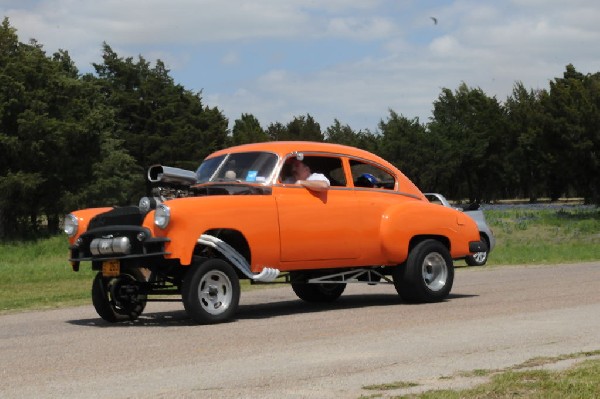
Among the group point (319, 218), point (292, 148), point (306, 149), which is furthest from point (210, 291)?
point (306, 149)

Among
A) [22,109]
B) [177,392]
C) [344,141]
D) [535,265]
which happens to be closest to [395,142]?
[344,141]

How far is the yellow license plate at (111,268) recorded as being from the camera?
1215 centimetres

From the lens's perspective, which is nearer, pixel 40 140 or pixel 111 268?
pixel 111 268

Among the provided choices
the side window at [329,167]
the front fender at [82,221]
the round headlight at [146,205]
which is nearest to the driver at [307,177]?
the side window at [329,167]

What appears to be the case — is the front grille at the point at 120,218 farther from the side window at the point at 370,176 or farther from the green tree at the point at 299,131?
the green tree at the point at 299,131

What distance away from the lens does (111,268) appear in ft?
40.1

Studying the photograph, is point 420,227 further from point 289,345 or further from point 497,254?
point 497,254

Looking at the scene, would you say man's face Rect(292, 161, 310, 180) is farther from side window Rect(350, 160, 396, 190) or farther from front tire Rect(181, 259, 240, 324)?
front tire Rect(181, 259, 240, 324)

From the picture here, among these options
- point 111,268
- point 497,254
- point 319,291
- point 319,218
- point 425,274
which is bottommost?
point 497,254

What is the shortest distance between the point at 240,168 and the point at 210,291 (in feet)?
6.10

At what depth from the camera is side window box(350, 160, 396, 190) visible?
1433 centimetres

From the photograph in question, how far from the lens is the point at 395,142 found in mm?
82562

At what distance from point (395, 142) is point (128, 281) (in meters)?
70.4

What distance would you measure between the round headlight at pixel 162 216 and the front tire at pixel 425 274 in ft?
12.9
